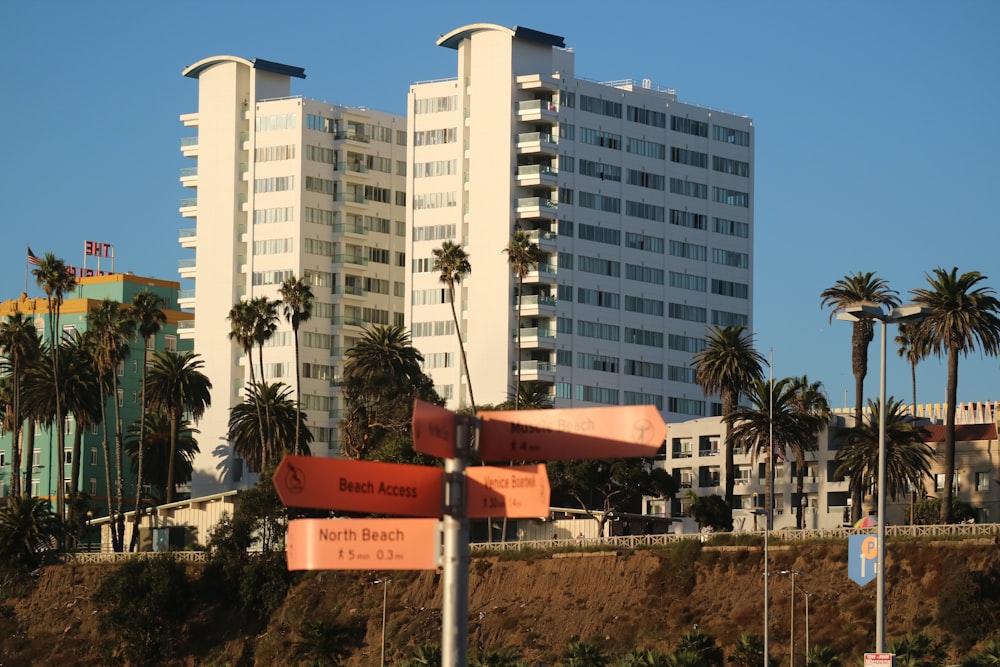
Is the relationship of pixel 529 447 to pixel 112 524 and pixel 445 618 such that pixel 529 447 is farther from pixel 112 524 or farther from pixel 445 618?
pixel 112 524

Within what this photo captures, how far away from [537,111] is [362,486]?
15427 cm

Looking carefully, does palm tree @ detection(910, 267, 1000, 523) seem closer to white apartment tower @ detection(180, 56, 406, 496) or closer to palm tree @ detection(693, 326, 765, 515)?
palm tree @ detection(693, 326, 765, 515)

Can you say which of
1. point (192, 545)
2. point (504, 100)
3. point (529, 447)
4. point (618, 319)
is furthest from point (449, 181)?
point (529, 447)

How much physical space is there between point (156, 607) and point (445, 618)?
111147 mm

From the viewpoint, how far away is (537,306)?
164m

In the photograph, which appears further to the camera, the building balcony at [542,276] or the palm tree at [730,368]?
the building balcony at [542,276]

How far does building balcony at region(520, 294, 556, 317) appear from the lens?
16425 cm

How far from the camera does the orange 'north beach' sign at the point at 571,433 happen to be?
14398mm

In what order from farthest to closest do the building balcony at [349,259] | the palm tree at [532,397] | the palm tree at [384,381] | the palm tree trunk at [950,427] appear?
1. the building balcony at [349,259]
2. the palm tree at [384,381]
3. the palm tree at [532,397]
4. the palm tree trunk at [950,427]

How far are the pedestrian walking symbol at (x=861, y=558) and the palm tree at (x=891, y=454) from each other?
27.0m

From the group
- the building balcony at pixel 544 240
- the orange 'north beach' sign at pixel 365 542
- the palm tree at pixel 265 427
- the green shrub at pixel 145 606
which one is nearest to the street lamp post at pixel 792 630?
the green shrub at pixel 145 606

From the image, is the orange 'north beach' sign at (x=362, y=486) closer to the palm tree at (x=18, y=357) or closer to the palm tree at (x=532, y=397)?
the palm tree at (x=532, y=397)

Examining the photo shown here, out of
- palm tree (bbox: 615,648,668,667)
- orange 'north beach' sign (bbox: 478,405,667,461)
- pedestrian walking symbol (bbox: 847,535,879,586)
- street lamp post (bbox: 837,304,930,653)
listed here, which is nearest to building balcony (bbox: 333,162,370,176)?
pedestrian walking symbol (bbox: 847,535,879,586)

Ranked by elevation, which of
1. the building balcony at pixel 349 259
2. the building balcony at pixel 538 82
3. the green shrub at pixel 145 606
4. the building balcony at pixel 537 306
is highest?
the building balcony at pixel 538 82
